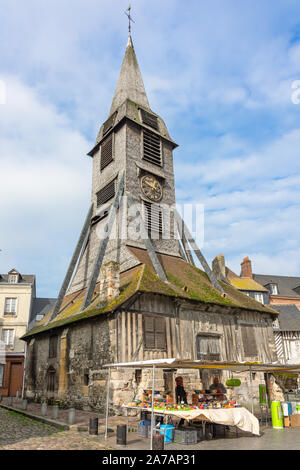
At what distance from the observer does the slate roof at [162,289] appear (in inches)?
510

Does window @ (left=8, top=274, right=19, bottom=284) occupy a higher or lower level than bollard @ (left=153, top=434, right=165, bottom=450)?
higher

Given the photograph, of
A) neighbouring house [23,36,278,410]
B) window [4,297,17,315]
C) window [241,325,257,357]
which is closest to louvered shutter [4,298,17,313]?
window [4,297,17,315]

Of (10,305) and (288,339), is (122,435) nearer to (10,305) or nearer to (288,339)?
(10,305)

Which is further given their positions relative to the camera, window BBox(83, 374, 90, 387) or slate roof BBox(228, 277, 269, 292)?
slate roof BBox(228, 277, 269, 292)

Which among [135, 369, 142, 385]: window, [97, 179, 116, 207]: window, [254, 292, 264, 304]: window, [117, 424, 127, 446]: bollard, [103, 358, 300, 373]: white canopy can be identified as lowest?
[117, 424, 127, 446]: bollard

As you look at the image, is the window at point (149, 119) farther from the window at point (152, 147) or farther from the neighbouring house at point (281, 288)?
the neighbouring house at point (281, 288)

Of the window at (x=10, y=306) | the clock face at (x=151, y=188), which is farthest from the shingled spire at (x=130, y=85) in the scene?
the window at (x=10, y=306)

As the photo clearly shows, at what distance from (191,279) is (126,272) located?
3.33 meters

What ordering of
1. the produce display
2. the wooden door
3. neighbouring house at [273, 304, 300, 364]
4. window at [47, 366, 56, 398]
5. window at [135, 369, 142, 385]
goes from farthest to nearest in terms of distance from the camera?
neighbouring house at [273, 304, 300, 364]
the wooden door
window at [47, 366, 56, 398]
window at [135, 369, 142, 385]
the produce display

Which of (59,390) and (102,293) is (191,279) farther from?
(59,390)

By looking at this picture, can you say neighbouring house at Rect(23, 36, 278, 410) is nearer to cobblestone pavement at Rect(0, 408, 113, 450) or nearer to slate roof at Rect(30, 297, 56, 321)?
cobblestone pavement at Rect(0, 408, 113, 450)

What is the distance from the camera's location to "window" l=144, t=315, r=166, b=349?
12.7m

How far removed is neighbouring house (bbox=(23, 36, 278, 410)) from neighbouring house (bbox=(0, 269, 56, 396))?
5948 millimetres

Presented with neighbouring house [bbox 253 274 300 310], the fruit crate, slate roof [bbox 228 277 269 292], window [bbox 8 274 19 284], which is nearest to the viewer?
the fruit crate
